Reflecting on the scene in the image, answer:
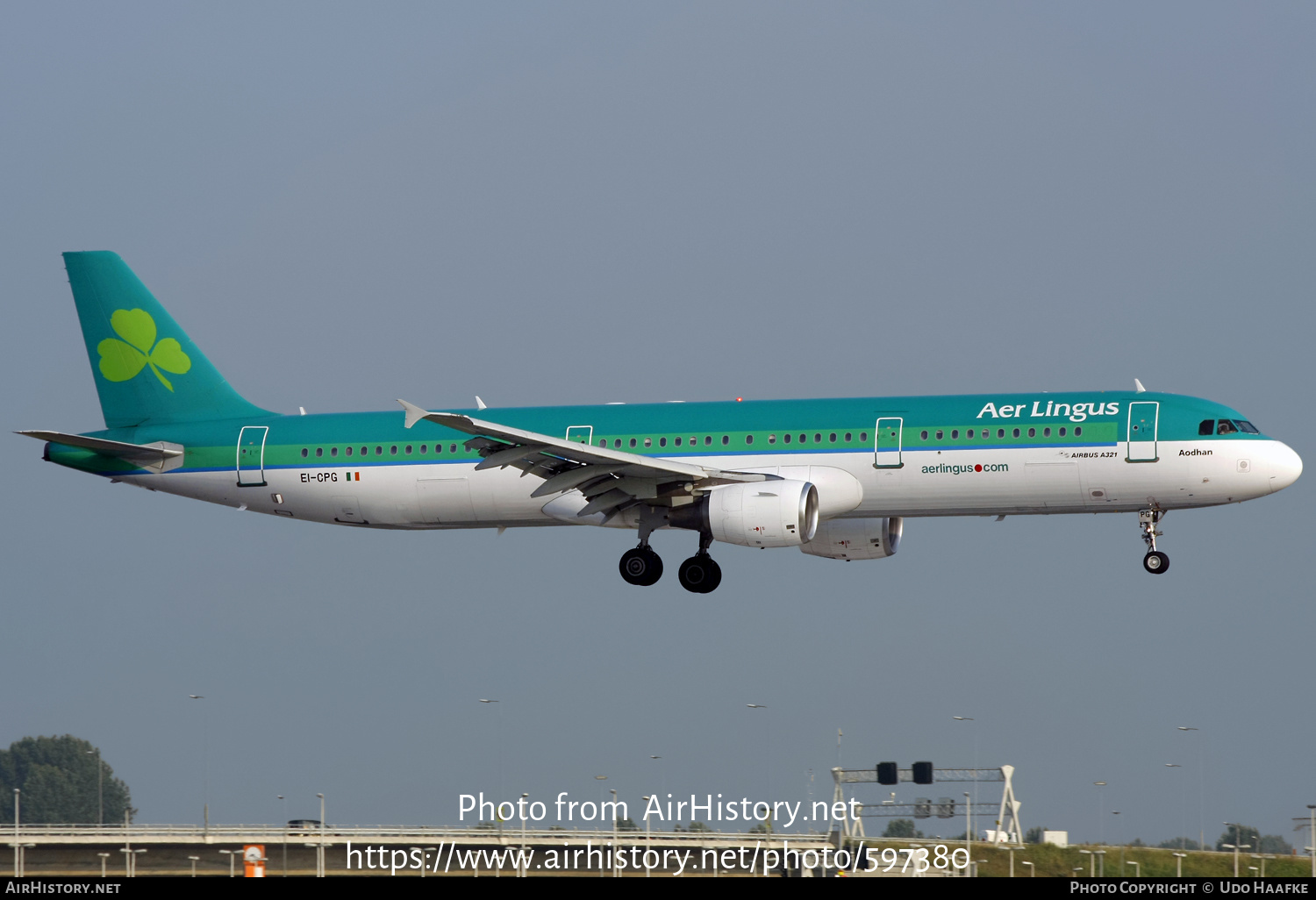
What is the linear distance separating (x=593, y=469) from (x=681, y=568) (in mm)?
4656

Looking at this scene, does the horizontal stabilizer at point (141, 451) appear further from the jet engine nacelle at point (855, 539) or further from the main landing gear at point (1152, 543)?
the main landing gear at point (1152, 543)

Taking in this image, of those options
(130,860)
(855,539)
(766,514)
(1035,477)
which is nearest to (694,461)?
(766,514)

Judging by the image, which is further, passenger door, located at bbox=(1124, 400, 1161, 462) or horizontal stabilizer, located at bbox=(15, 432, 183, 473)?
horizontal stabilizer, located at bbox=(15, 432, 183, 473)

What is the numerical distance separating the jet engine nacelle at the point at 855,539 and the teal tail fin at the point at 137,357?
17.5 m

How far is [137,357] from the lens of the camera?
2087 inches

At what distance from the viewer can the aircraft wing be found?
43156 mm

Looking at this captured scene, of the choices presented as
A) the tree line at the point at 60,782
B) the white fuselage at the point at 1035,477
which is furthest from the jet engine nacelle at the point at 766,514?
the tree line at the point at 60,782

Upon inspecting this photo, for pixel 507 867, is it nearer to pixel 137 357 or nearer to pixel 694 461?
pixel 694 461

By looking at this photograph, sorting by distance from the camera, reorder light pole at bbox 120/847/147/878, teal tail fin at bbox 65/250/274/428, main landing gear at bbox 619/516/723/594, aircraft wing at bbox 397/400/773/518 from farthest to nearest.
Result: light pole at bbox 120/847/147/878
teal tail fin at bbox 65/250/274/428
main landing gear at bbox 619/516/723/594
aircraft wing at bbox 397/400/773/518

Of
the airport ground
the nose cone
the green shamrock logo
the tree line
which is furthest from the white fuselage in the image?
Answer: the tree line

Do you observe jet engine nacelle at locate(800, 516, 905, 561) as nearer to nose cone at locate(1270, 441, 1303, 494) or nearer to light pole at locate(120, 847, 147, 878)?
nose cone at locate(1270, 441, 1303, 494)

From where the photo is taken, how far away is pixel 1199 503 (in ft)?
146

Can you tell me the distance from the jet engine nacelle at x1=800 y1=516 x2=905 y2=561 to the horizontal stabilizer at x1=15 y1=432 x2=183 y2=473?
19.1 m
